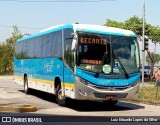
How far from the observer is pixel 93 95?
1434cm

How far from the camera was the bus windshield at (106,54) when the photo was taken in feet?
47.7

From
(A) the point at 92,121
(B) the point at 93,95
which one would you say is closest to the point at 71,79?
(B) the point at 93,95

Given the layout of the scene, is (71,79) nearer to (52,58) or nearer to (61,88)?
(61,88)

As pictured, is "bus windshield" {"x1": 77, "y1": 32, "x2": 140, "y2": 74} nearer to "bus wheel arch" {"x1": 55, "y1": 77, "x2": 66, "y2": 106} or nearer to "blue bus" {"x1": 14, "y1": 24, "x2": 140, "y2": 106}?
"blue bus" {"x1": 14, "y1": 24, "x2": 140, "y2": 106}

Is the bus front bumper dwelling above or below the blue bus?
below

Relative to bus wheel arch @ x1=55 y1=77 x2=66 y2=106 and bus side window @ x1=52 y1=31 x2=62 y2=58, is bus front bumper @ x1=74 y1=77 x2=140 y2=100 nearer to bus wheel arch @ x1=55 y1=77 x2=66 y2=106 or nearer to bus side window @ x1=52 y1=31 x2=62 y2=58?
bus wheel arch @ x1=55 y1=77 x2=66 y2=106

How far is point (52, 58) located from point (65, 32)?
1.88m

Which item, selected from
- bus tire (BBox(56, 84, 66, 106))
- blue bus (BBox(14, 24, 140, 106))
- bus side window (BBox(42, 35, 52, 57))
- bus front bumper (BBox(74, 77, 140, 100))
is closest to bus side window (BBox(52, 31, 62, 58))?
blue bus (BBox(14, 24, 140, 106))

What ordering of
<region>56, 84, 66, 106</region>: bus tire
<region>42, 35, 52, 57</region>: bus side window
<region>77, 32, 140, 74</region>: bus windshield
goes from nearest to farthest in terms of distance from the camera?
<region>77, 32, 140, 74</region>: bus windshield, <region>56, 84, 66, 106</region>: bus tire, <region>42, 35, 52, 57</region>: bus side window

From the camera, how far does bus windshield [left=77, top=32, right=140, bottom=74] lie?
14.5 metres

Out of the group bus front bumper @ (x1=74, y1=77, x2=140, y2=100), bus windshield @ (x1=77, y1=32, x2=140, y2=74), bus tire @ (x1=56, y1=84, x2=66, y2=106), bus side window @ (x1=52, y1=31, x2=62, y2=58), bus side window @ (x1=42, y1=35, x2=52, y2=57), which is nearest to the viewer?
bus front bumper @ (x1=74, y1=77, x2=140, y2=100)

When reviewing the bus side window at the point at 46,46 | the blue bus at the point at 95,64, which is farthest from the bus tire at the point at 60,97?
the bus side window at the point at 46,46

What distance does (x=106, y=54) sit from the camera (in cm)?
1480

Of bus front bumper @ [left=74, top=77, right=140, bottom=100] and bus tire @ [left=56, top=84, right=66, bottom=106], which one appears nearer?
bus front bumper @ [left=74, top=77, right=140, bottom=100]
